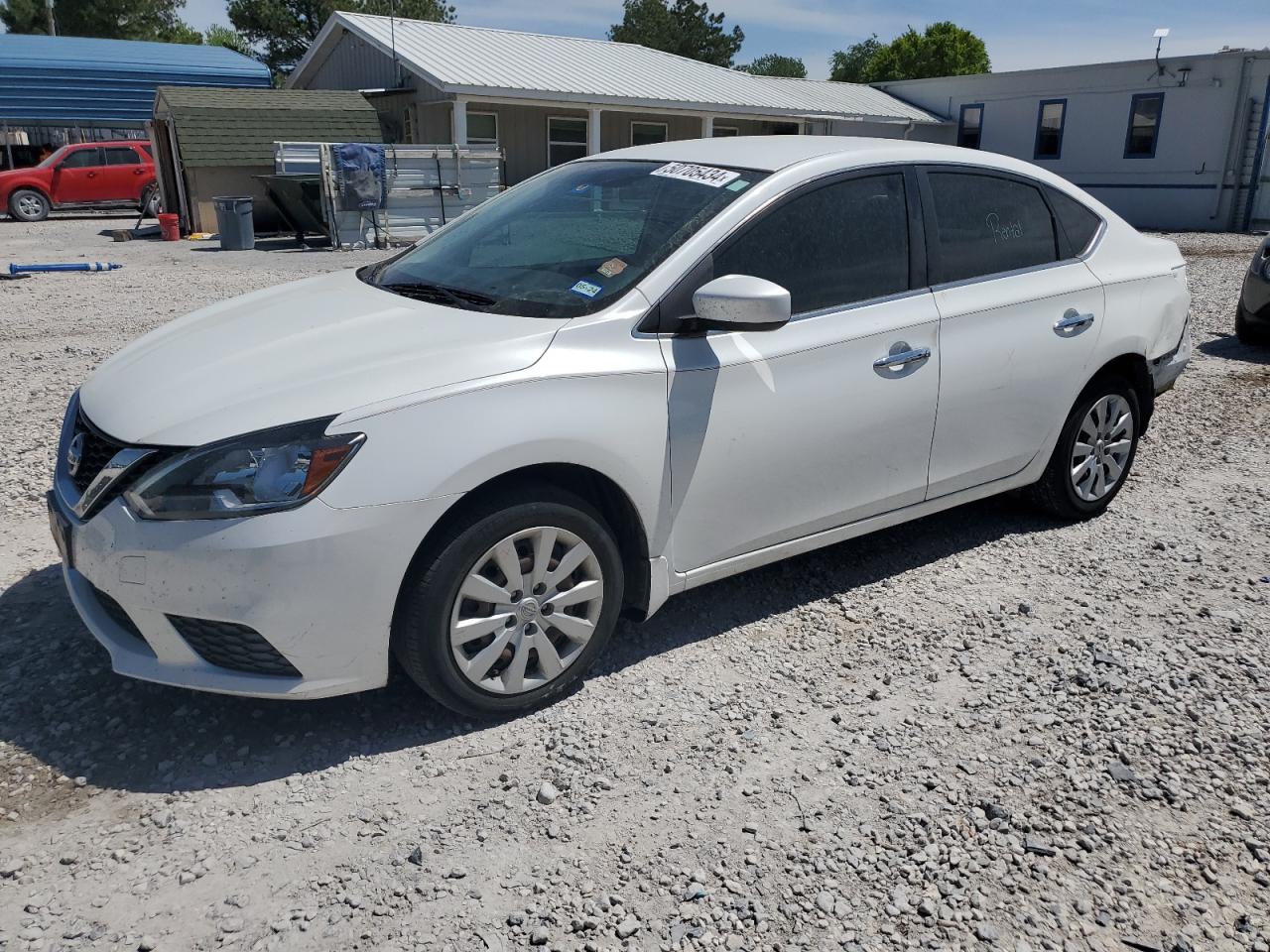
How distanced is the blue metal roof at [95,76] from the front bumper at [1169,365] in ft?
102

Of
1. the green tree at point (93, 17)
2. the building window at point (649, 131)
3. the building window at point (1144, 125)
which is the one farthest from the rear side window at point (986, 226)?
the green tree at point (93, 17)

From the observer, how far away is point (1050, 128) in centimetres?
2766

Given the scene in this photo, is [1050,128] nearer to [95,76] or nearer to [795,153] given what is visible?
[795,153]

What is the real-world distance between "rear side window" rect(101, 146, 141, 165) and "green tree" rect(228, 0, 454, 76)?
2666cm

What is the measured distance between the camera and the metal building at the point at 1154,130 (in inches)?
936

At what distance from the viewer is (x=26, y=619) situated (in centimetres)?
377

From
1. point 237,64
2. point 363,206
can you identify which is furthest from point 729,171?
point 237,64

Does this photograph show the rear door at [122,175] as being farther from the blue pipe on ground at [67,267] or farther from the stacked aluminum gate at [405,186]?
the blue pipe on ground at [67,267]

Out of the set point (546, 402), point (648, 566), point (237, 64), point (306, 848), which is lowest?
point (306, 848)

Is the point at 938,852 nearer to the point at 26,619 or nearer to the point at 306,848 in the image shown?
the point at 306,848

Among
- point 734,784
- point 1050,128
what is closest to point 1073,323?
point 734,784

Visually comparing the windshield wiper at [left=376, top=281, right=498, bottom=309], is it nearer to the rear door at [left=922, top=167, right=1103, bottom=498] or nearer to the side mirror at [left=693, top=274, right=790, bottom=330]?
the side mirror at [left=693, top=274, right=790, bottom=330]

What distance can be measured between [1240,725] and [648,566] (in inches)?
76.7

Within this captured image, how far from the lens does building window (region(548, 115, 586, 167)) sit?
25594 millimetres
